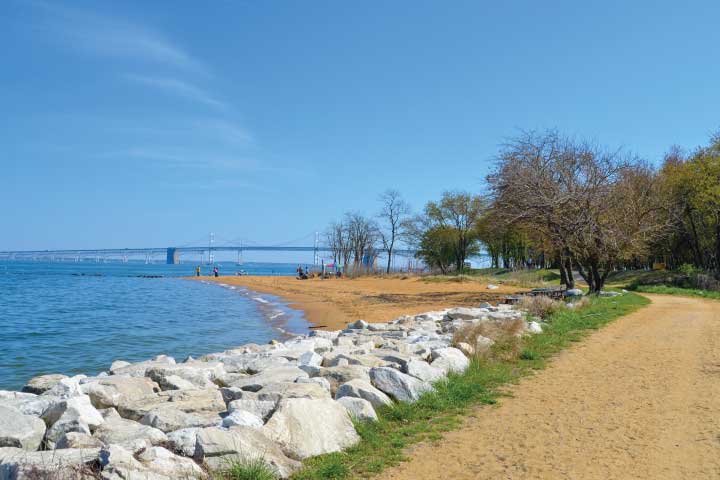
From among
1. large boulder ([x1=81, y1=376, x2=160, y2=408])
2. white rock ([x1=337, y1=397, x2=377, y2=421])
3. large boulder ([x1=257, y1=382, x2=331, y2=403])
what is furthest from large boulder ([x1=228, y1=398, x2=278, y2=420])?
large boulder ([x1=81, y1=376, x2=160, y2=408])

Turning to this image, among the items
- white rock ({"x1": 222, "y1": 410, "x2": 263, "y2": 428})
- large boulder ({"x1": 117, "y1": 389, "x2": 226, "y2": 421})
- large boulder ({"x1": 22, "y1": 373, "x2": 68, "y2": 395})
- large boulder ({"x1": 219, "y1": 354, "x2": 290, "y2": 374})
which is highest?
white rock ({"x1": 222, "y1": 410, "x2": 263, "y2": 428})

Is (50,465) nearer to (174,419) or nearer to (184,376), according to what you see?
(174,419)

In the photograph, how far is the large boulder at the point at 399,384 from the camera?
662 cm

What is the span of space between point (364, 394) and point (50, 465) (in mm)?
3262

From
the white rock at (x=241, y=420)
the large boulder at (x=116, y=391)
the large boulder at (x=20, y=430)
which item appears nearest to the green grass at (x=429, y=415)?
the white rock at (x=241, y=420)

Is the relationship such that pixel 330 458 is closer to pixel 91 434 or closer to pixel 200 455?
pixel 200 455

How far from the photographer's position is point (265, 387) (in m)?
6.74

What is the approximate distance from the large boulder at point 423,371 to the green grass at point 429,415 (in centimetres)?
15

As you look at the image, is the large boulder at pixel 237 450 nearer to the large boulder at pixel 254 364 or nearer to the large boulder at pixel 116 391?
the large boulder at pixel 116 391

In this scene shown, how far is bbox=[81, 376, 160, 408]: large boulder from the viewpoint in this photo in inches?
253

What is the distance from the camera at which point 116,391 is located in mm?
6637

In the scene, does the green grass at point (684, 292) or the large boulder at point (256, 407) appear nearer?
the large boulder at point (256, 407)

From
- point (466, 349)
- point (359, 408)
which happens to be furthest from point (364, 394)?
point (466, 349)

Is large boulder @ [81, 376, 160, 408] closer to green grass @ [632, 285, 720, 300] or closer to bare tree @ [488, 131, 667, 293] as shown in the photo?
bare tree @ [488, 131, 667, 293]
